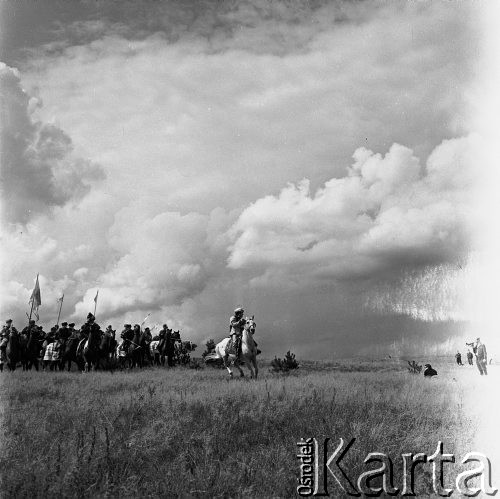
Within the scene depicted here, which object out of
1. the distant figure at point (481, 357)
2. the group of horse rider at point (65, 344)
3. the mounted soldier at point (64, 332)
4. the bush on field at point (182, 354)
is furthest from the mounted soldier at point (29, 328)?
the distant figure at point (481, 357)

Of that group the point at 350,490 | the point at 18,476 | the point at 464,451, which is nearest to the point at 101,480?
the point at 18,476

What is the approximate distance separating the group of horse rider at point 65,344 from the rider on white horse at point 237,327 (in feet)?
25.3

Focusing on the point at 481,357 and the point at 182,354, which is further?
the point at 182,354

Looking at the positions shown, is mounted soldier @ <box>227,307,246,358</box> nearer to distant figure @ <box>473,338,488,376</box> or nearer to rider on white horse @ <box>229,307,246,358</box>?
rider on white horse @ <box>229,307,246,358</box>

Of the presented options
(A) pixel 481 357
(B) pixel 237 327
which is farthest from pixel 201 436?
(A) pixel 481 357

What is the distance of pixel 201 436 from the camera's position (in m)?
8.12

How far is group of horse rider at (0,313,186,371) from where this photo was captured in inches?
944

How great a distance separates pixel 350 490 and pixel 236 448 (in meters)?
2.15

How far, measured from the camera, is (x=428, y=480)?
22.1 ft

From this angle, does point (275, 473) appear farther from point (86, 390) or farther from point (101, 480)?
point (86, 390)

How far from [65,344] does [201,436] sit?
777 inches

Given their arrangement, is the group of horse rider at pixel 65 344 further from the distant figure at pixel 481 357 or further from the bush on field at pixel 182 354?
the distant figure at pixel 481 357

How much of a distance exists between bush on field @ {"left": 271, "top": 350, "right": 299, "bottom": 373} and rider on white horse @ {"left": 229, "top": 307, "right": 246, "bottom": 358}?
14.6 ft

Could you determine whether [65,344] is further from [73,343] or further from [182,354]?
[182,354]
